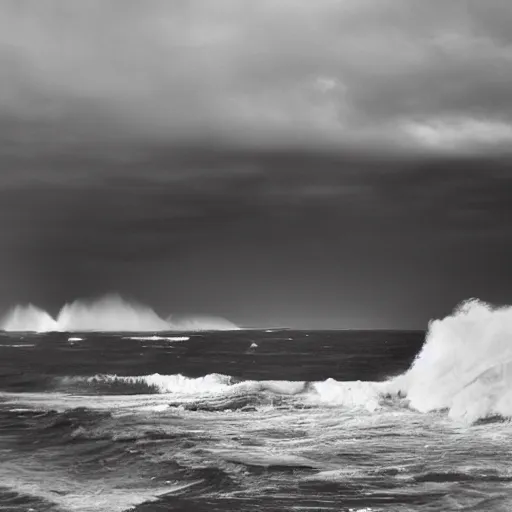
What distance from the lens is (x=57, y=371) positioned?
71688mm

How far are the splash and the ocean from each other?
3.6 inches

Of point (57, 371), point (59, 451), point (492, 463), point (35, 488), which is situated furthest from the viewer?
point (57, 371)

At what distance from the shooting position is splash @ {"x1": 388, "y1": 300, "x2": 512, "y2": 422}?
2958 cm

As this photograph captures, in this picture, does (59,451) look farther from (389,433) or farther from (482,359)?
(482,359)

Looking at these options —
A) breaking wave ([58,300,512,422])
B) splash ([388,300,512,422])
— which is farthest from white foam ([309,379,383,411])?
splash ([388,300,512,422])

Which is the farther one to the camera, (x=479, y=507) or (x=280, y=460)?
(x=280, y=460)

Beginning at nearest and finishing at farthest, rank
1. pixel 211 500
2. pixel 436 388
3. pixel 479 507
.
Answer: pixel 479 507, pixel 211 500, pixel 436 388

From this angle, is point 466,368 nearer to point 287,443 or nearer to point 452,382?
point 452,382

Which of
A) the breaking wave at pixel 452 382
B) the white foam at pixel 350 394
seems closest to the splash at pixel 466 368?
the breaking wave at pixel 452 382

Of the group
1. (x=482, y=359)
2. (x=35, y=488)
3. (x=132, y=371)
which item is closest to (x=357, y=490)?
(x=35, y=488)

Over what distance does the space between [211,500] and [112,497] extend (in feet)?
8.54

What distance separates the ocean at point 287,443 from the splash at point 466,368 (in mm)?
92

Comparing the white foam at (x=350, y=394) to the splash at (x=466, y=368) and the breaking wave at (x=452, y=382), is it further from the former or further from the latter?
the splash at (x=466, y=368)

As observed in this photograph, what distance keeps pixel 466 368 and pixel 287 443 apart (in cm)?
1832
